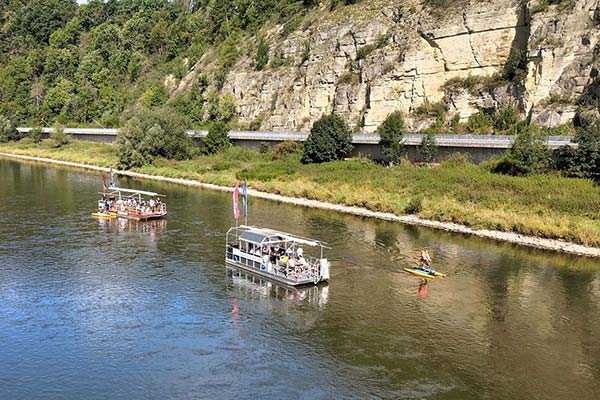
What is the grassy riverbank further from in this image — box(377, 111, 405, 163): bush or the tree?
the tree

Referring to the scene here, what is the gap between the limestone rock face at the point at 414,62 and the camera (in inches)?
2640

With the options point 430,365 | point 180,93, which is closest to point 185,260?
point 430,365

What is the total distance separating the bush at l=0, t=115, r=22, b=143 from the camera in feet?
433

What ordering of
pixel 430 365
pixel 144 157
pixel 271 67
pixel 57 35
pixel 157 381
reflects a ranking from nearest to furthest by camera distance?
pixel 157 381
pixel 430 365
pixel 144 157
pixel 271 67
pixel 57 35

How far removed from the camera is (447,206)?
2110 inches

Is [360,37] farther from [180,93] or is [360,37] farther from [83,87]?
[83,87]

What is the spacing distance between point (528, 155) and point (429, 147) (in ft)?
41.3

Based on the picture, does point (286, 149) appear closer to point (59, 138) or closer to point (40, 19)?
point (59, 138)

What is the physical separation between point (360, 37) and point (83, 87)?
8411 centimetres

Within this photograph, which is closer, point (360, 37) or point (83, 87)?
point (360, 37)

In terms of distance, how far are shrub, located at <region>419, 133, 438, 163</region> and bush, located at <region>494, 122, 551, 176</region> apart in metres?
10.00

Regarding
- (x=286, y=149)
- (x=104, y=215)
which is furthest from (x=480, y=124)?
(x=104, y=215)

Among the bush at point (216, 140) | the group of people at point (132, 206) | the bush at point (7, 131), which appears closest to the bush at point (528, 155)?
the group of people at point (132, 206)

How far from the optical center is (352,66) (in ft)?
291
